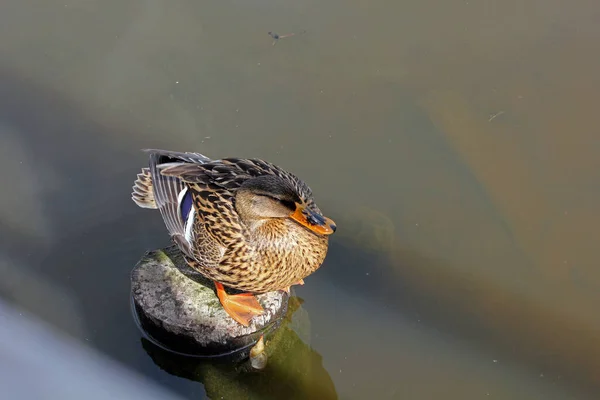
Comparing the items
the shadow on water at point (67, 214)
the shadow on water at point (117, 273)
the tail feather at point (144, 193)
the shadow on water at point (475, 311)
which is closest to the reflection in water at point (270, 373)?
the shadow on water at point (117, 273)

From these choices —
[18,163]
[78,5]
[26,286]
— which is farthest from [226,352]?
[78,5]

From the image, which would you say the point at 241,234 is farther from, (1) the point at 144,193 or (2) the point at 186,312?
(1) the point at 144,193

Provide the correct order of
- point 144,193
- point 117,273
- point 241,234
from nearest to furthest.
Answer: point 241,234 → point 144,193 → point 117,273

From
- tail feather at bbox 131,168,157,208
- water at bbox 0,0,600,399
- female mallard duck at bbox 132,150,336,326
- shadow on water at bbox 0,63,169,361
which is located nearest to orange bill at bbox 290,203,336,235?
female mallard duck at bbox 132,150,336,326

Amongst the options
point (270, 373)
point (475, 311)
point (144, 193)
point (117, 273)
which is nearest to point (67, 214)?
point (117, 273)

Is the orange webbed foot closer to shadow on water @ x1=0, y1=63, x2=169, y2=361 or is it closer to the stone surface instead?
the stone surface
